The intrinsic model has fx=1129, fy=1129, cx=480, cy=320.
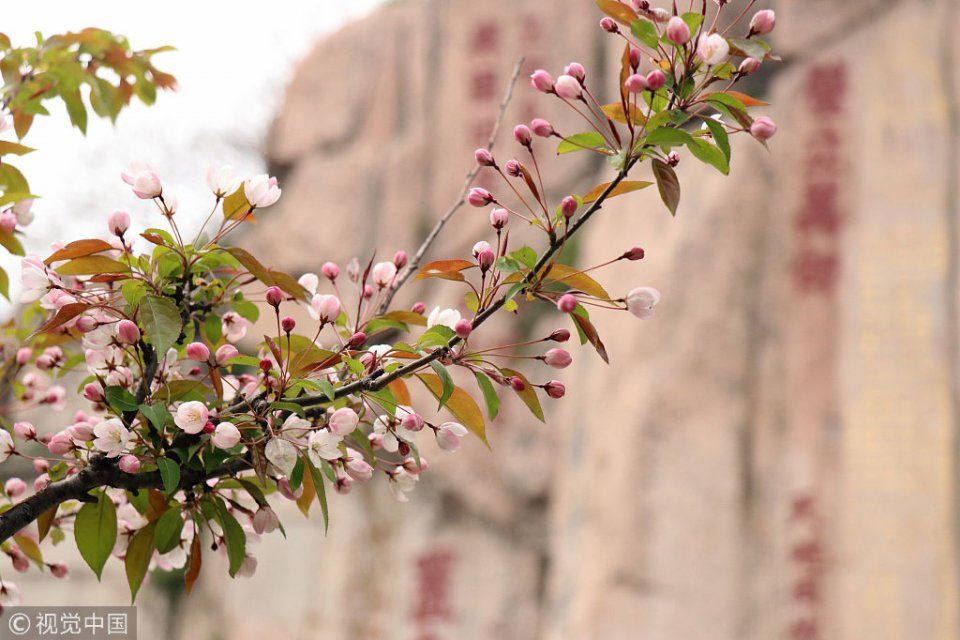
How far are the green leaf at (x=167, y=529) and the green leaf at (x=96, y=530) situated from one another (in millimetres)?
55

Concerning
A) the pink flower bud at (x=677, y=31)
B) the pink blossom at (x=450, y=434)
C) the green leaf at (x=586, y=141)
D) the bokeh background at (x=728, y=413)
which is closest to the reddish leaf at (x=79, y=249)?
the pink blossom at (x=450, y=434)

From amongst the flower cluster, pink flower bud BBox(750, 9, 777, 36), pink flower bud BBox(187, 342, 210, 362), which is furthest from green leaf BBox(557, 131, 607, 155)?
pink flower bud BBox(187, 342, 210, 362)

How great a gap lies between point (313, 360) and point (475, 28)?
4.59 metres

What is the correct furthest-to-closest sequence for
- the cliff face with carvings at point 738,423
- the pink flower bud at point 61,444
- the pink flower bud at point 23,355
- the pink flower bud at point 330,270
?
the cliff face with carvings at point 738,423 < the pink flower bud at point 23,355 < the pink flower bud at point 330,270 < the pink flower bud at point 61,444

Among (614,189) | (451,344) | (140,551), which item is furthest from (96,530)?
(614,189)

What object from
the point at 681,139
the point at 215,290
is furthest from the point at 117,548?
the point at 681,139

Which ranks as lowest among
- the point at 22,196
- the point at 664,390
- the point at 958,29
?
the point at 22,196

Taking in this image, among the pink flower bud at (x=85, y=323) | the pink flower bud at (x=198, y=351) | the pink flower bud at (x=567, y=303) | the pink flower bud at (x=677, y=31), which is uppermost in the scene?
the pink flower bud at (x=677, y=31)

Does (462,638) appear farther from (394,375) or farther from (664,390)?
(394,375)

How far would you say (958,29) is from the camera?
465 centimetres

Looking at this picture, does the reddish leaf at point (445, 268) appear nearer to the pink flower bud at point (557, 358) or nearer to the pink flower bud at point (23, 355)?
the pink flower bud at point (557, 358)

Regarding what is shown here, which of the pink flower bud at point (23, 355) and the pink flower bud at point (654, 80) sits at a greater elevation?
the pink flower bud at point (654, 80)

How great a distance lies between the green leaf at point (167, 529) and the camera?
1304mm

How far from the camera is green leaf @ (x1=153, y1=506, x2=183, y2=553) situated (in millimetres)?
1304
